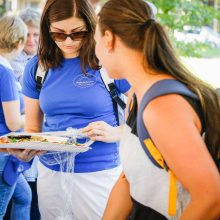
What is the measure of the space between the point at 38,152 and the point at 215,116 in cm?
98

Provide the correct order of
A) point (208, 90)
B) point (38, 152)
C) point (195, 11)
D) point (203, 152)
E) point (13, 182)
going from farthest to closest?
point (195, 11)
point (13, 182)
point (38, 152)
point (208, 90)
point (203, 152)

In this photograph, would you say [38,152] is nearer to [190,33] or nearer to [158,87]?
[158,87]

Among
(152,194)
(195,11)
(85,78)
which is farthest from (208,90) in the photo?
(195,11)

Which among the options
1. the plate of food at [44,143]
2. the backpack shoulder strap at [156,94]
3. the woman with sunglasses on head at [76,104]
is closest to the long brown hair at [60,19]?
the woman with sunglasses on head at [76,104]

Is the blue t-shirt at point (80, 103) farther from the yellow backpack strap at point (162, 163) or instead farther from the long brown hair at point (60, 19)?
the yellow backpack strap at point (162, 163)

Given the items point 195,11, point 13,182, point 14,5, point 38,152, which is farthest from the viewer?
point 14,5

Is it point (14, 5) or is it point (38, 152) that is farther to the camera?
point (14, 5)

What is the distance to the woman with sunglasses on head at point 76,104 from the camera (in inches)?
78.3

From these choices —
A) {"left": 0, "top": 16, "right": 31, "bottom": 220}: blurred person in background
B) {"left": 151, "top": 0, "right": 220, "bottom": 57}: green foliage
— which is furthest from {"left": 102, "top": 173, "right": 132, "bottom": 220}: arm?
{"left": 151, "top": 0, "right": 220, "bottom": 57}: green foliage

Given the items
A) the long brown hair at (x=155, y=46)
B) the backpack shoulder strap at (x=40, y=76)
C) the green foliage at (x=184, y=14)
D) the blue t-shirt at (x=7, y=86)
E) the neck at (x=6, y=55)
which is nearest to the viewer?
the long brown hair at (x=155, y=46)

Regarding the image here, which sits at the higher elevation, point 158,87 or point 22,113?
point 158,87

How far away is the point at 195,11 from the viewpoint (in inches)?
150

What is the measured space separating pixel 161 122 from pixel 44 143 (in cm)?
82

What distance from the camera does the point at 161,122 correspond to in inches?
44.8
